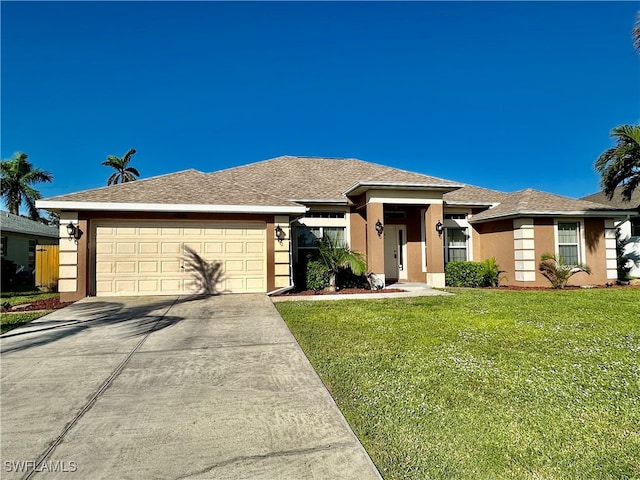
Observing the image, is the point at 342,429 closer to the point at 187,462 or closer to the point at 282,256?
the point at 187,462

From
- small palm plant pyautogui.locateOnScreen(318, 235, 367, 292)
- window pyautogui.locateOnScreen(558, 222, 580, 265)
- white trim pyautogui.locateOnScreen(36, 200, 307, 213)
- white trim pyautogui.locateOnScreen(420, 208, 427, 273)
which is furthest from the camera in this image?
white trim pyautogui.locateOnScreen(420, 208, 427, 273)

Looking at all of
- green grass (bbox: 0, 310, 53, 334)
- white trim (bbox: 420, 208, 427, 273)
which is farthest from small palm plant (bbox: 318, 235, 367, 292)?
green grass (bbox: 0, 310, 53, 334)

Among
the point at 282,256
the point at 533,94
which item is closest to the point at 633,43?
the point at 533,94

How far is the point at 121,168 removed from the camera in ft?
105

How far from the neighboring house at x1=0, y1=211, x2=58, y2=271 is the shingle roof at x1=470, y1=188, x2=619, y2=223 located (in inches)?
875

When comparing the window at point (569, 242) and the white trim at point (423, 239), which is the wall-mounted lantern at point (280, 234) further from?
the window at point (569, 242)

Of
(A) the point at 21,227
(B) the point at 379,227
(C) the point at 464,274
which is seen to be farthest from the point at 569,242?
(A) the point at 21,227

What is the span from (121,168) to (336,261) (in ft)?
92.6

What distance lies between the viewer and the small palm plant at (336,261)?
11.8 m

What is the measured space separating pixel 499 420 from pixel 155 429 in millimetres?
3036

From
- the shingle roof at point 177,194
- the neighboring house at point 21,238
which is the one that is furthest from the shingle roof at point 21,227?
the shingle roof at point 177,194

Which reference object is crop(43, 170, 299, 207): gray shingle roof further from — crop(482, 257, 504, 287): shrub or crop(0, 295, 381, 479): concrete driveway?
crop(482, 257, 504, 287): shrub

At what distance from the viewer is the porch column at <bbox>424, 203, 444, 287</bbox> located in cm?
1326

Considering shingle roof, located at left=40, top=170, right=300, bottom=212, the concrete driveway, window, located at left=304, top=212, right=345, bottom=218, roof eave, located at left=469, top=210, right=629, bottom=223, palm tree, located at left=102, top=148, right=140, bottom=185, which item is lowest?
the concrete driveway
